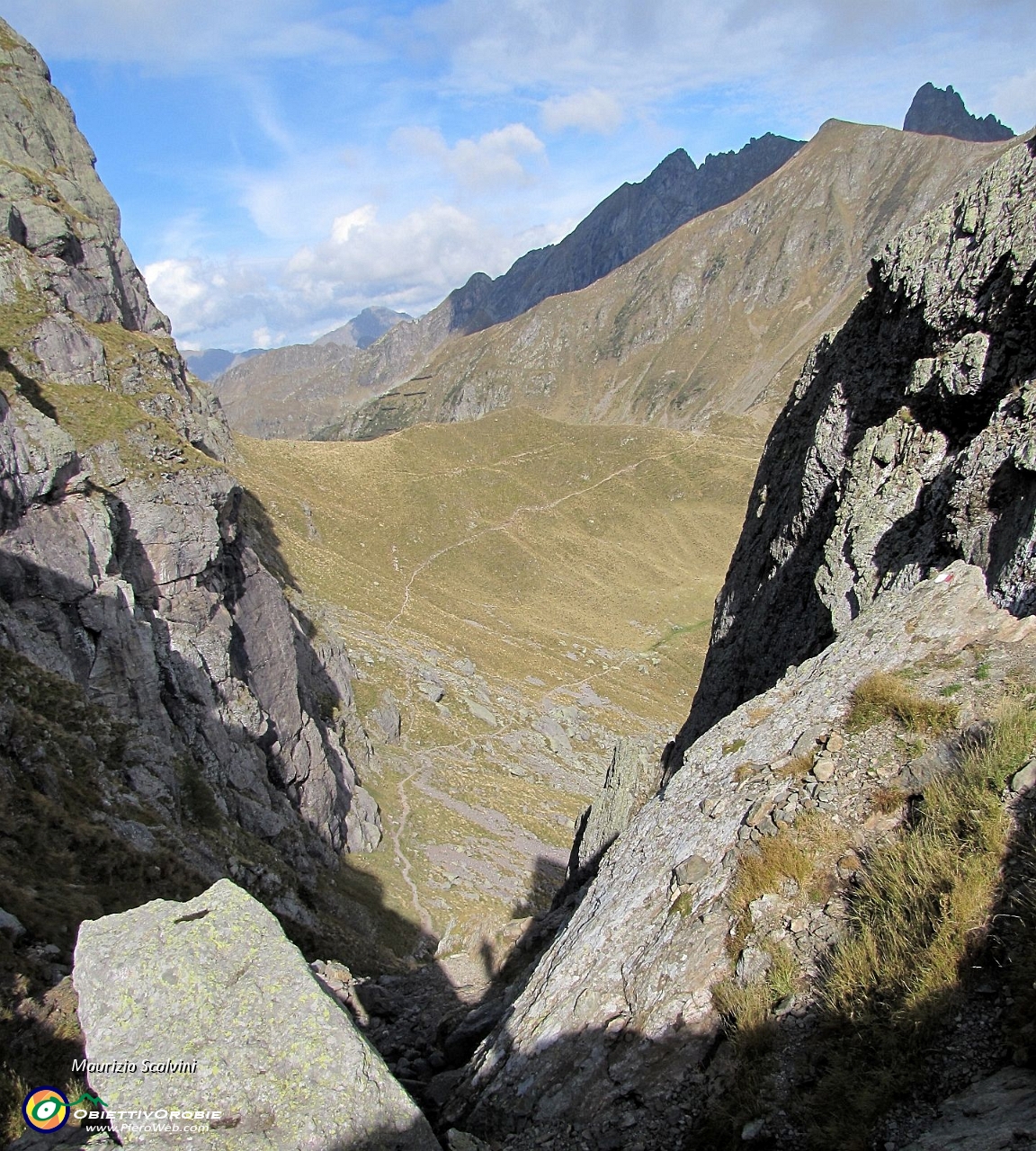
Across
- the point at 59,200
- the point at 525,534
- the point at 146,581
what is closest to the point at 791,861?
the point at 146,581

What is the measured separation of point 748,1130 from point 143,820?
18530 mm

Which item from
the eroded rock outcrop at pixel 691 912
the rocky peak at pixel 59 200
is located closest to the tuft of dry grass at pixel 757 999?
the eroded rock outcrop at pixel 691 912

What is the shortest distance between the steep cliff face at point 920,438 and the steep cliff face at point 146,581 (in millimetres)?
20439

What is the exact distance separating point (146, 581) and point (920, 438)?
3407 centimetres

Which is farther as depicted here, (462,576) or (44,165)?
(462,576)

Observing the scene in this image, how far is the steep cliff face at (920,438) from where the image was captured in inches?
506

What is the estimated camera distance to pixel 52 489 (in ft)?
93.3

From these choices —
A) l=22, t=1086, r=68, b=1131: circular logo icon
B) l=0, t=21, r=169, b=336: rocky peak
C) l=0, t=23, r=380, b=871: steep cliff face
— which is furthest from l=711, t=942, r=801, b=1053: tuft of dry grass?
l=0, t=21, r=169, b=336: rocky peak

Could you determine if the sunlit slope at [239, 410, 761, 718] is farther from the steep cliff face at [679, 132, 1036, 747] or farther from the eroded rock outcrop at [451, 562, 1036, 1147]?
the eroded rock outcrop at [451, 562, 1036, 1147]

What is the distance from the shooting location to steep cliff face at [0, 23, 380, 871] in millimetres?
26562

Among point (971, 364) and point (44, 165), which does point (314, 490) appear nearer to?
point (44, 165)

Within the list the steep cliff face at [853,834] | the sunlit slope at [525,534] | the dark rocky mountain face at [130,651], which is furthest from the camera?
the sunlit slope at [525,534]

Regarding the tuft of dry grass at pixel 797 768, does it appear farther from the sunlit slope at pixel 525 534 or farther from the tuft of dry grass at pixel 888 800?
the sunlit slope at pixel 525 534

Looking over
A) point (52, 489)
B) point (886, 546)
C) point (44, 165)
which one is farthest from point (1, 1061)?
point (44, 165)
